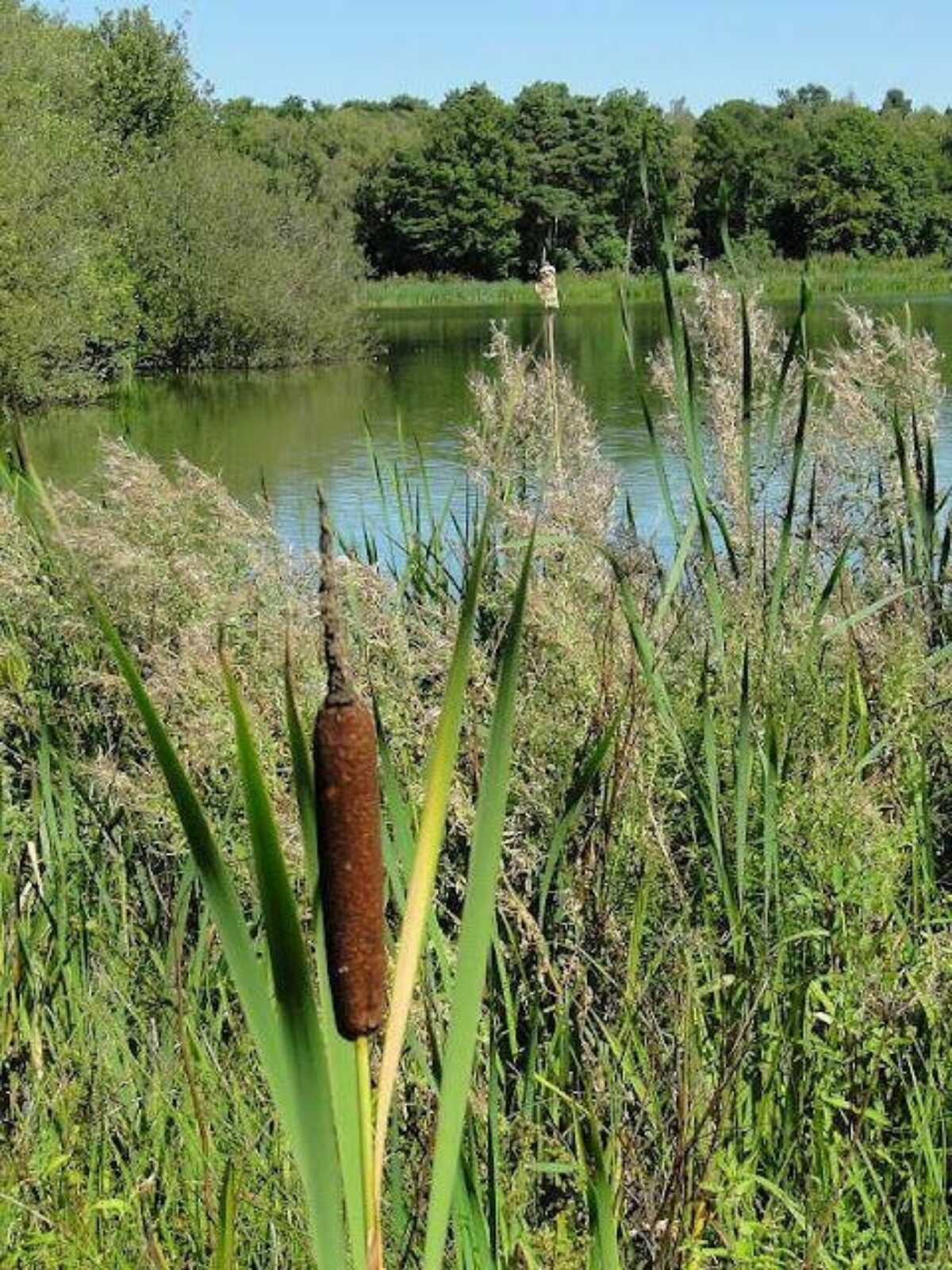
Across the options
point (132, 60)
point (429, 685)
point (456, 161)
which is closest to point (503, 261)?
point (456, 161)

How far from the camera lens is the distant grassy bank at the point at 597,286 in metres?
53.9

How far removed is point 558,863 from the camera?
7.35 ft

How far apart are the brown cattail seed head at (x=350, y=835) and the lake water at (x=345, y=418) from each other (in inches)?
77.3

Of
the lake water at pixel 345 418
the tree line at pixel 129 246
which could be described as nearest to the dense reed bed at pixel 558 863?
the lake water at pixel 345 418

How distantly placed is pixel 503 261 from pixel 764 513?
74073mm

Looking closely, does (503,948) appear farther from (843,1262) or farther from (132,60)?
(132,60)

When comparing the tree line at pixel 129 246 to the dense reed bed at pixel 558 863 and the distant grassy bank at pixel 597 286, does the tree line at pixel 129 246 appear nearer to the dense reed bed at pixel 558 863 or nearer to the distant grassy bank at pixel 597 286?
the distant grassy bank at pixel 597 286

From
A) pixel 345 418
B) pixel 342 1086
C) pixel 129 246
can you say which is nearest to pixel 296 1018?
pixel 342 1086

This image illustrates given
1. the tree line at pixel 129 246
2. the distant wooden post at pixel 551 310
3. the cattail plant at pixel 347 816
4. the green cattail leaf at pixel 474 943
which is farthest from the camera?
the tree line at pixel 129 246

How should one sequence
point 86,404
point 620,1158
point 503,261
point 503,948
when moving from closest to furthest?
point 620,1158 → point 503,948 → point 86,404 → point 503,261

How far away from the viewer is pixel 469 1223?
51.7 inches

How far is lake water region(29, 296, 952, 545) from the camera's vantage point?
40.8 feet

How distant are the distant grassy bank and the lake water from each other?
11.0 meters

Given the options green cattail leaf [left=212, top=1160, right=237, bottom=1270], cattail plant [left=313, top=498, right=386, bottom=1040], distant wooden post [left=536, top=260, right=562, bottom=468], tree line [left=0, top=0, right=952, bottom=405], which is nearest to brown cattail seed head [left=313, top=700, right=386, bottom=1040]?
cattail plant [left=313, top=498, right=386, bottom=1040]
